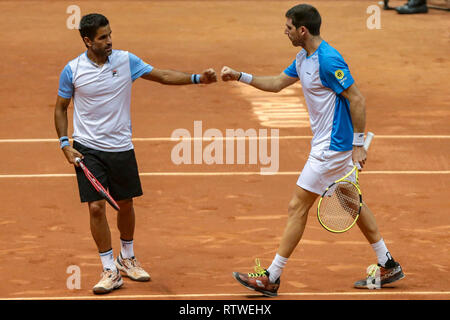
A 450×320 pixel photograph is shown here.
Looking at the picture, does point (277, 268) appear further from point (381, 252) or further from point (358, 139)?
point (358, 139)

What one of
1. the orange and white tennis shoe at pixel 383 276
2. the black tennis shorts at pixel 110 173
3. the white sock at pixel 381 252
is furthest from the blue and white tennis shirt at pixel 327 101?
the black tennis shorts at pixel 110 173

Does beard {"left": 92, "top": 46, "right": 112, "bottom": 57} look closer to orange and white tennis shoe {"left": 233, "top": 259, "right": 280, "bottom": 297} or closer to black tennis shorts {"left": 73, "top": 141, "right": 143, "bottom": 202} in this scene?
black tennis shorts {"left": 73, "top": 141, "right": 143, "bottom": 202}

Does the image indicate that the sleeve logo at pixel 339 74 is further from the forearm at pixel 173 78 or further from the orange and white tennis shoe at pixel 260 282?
the orange and white tennis shoe at pixel 260 282

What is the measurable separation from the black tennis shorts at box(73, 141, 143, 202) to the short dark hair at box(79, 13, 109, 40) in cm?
92

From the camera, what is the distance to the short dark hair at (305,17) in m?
7.42

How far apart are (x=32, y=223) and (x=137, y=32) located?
11280 mm

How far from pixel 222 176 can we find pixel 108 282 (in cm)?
386

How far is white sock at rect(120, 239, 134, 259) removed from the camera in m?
8.18

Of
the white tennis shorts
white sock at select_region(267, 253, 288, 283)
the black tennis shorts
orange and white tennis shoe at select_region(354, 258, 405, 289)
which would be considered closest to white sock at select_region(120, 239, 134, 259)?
the black tennis shorts

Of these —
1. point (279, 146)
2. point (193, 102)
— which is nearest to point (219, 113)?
point (193, 102)

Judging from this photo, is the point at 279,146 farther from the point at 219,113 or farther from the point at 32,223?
the point at 32,223

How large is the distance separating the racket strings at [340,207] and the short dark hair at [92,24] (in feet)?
7.43

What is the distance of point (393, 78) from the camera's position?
54.3 ft

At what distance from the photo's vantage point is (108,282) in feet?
25.2
